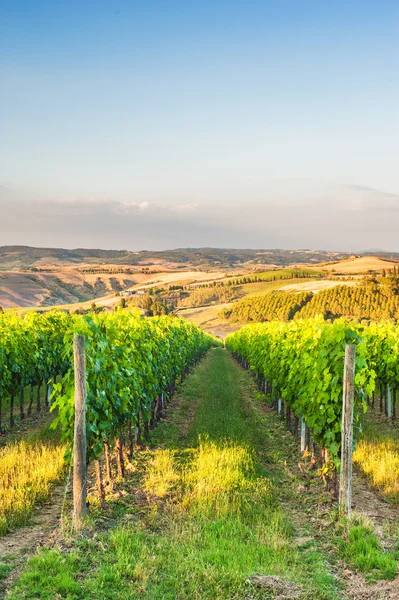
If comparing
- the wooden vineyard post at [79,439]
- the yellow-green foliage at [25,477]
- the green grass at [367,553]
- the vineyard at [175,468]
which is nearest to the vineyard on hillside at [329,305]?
the vineyard at [175,468]

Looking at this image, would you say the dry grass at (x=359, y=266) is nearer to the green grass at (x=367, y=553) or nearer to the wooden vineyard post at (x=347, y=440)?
the wooden vineyard post at (x=347, y=440)

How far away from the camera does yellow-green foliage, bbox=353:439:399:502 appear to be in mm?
7748

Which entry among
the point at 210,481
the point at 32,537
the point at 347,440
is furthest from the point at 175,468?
the point at 347,440

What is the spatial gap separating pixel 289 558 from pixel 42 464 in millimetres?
4871

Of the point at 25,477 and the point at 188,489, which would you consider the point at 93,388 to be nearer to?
the point at 25,477

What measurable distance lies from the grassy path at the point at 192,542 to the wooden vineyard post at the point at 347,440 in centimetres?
80

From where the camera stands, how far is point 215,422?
12.0 meters

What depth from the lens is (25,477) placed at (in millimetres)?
7418

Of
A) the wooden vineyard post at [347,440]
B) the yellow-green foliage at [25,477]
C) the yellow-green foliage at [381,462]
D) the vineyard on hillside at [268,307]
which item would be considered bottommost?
the vineyard on hillside at [268,307]

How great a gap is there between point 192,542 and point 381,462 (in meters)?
4.72

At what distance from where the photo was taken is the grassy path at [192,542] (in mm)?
4449

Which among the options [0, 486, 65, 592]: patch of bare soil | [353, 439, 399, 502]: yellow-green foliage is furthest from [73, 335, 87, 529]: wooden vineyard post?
[353, 439, 399, 502]: yellow-green foliage

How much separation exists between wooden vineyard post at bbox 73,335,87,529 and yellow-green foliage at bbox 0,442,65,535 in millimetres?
900

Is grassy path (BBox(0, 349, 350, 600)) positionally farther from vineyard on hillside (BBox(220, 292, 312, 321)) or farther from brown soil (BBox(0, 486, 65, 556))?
vineyard on hillside (BBox(220, 292, 312, 321))
